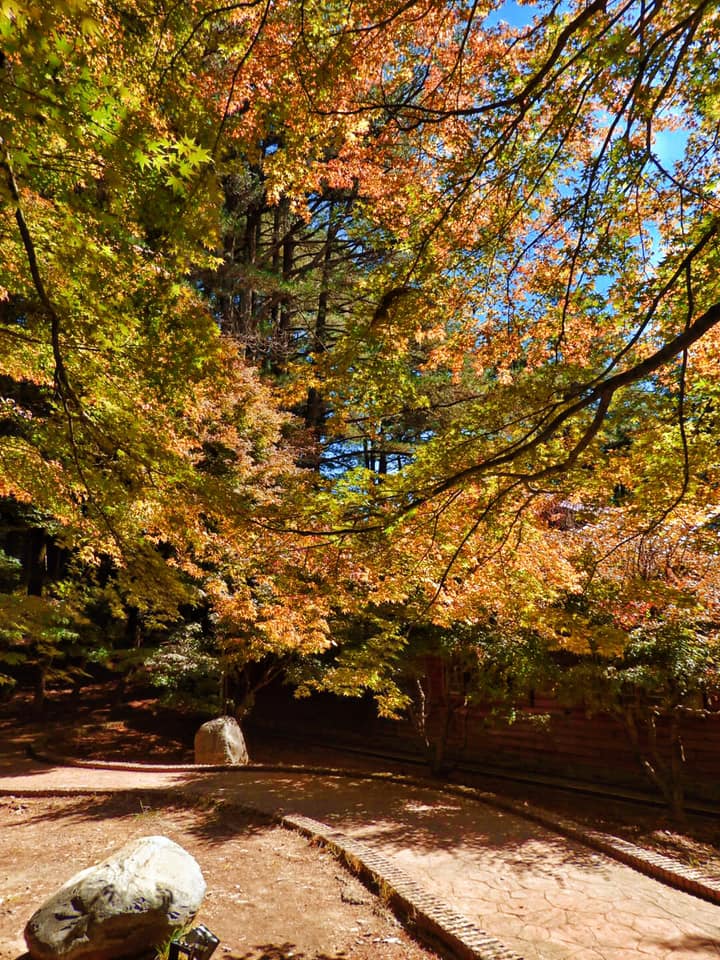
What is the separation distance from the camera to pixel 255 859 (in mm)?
5578

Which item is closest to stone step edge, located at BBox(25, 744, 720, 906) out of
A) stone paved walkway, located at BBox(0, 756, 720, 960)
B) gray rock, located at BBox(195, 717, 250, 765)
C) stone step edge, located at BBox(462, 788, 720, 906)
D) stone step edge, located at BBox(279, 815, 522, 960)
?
stone step edge, located at BBox(462, 788, 720, 906)

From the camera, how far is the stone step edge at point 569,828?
5.02 metres

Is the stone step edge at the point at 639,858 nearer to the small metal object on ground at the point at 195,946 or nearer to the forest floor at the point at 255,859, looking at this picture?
the forest floor at the point at 255,859

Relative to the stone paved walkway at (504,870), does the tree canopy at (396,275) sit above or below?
above

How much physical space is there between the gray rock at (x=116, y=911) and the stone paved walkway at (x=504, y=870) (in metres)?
1.98

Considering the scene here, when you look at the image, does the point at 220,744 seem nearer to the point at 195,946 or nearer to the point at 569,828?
the point at 569,828

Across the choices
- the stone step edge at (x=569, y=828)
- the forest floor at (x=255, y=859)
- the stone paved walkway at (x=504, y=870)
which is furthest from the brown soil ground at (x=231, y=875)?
the stone step edge at (x=569, y=828)

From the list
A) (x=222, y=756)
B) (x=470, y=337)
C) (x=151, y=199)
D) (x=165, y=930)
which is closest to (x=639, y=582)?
(x=470, y=337)

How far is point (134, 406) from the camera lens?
6051 millimetres

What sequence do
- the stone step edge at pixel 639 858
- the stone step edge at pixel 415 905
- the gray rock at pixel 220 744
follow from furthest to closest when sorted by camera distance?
1. the gray rock at pixel 220 744
2. the stone step edge at pixel 639 858
3. the stone step edge at pixel 415 905

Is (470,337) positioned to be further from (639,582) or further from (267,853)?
(267,853)

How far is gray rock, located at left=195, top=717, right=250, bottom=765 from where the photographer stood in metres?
10.3

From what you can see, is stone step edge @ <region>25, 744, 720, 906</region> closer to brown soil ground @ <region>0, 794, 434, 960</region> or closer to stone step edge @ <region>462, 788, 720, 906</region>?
stone step edge @ <region>462, 788, 720, 906</region>

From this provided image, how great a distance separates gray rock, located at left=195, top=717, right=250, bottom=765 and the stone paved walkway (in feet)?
5.50
